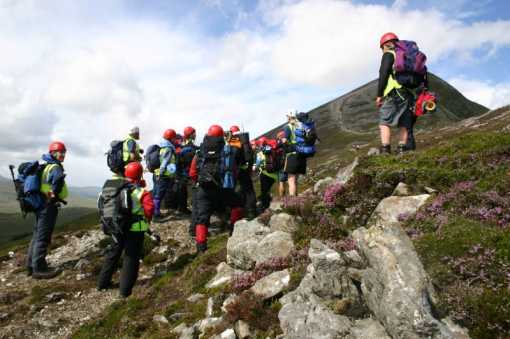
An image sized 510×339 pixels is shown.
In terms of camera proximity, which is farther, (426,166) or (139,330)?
(426,166)

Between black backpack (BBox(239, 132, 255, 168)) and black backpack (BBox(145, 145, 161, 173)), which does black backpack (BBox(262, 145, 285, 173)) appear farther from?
black backpack (BBox(145, 145, 161, 173))

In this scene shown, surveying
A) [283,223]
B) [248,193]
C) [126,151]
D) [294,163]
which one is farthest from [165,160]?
[283,223]

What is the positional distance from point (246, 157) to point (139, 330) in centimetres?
724

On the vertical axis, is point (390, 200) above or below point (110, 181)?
below

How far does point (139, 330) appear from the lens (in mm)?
8688

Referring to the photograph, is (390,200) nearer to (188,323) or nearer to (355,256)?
(355,256)

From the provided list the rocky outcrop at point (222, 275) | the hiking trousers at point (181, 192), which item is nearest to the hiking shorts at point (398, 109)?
the rocky outcrop at point (222, 275)

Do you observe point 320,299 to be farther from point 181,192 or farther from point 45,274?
point 181,192

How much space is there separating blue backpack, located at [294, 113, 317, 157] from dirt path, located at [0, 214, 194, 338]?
622 centimetres

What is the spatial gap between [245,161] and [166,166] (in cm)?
467

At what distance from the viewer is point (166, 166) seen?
1720cm

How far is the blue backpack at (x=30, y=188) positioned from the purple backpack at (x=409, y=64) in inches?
510

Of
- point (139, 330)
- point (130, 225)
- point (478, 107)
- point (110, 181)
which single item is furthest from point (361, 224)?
point (478, 107)

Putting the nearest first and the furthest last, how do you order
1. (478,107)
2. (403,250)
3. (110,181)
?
(403,250) → (110,181) → (478,107)
